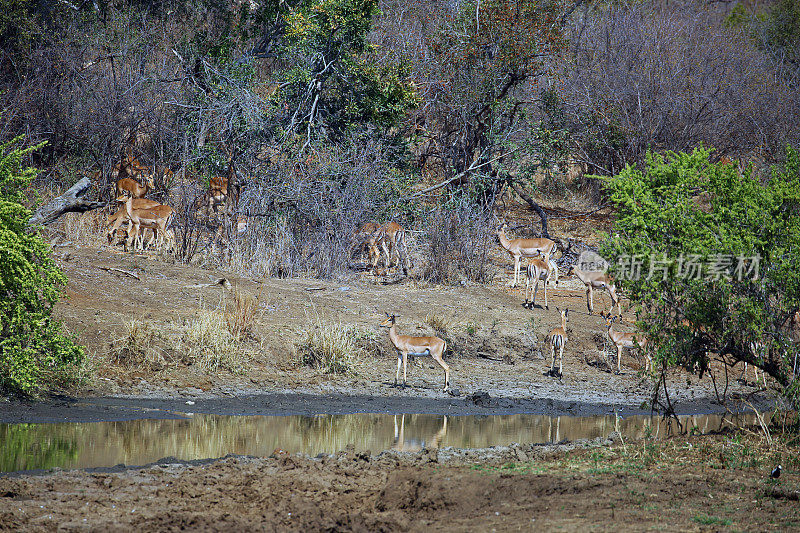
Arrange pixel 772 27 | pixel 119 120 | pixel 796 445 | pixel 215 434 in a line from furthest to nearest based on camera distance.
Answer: pixel 772 27 < pixel 119 120 < pixel 215 434 < pixel 796 445

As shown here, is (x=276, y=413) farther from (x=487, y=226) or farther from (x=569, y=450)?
(x=487, y=226)

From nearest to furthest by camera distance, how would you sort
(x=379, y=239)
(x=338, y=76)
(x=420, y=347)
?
(x=420, y=347), (x=379, y=239), (x=338, y=76)

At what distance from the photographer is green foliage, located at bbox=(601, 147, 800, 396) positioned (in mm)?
8570

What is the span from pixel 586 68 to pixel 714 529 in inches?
914

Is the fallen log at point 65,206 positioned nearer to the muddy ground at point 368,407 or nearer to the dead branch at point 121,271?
the muddy ground at point 368,407

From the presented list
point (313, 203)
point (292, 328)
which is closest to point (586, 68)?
point (313, 203)

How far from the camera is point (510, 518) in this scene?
20.4 ft

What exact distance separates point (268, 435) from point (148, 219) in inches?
379

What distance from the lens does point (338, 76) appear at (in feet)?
70.3

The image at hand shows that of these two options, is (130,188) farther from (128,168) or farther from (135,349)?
(135,349)

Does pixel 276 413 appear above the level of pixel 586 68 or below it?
below

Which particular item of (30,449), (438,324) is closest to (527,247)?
(438,324)

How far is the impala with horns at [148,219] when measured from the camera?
18312 mm

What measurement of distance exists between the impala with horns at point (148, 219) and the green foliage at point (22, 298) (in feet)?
25.3
